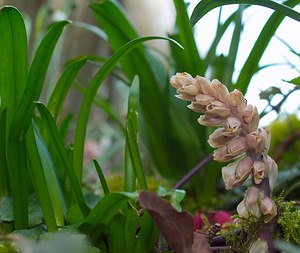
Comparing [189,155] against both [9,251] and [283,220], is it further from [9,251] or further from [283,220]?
[9,251]

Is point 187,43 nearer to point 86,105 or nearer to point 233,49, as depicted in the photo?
point 233,49

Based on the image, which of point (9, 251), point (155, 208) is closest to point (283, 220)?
point (155, 208)

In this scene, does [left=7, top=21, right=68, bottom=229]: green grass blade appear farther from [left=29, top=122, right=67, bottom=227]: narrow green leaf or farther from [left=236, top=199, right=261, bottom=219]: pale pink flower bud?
[left=236, top=199, right=261, bottom=219]: pale pink flower bud

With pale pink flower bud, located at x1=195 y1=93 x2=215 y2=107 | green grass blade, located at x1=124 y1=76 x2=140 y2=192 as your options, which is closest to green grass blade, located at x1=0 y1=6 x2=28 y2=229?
green grass blade, located at x1=124 y1=76 x2=140 y2=192

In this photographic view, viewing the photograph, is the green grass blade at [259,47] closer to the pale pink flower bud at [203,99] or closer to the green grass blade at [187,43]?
the green grass blade at [187,43]

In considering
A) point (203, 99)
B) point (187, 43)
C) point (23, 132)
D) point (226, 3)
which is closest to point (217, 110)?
point (203, 99)

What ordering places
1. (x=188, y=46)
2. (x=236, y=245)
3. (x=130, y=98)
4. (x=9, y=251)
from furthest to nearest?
(x=188, y=46), (x=130, y=98), (x=236, y=245), (x=9, y=251)
